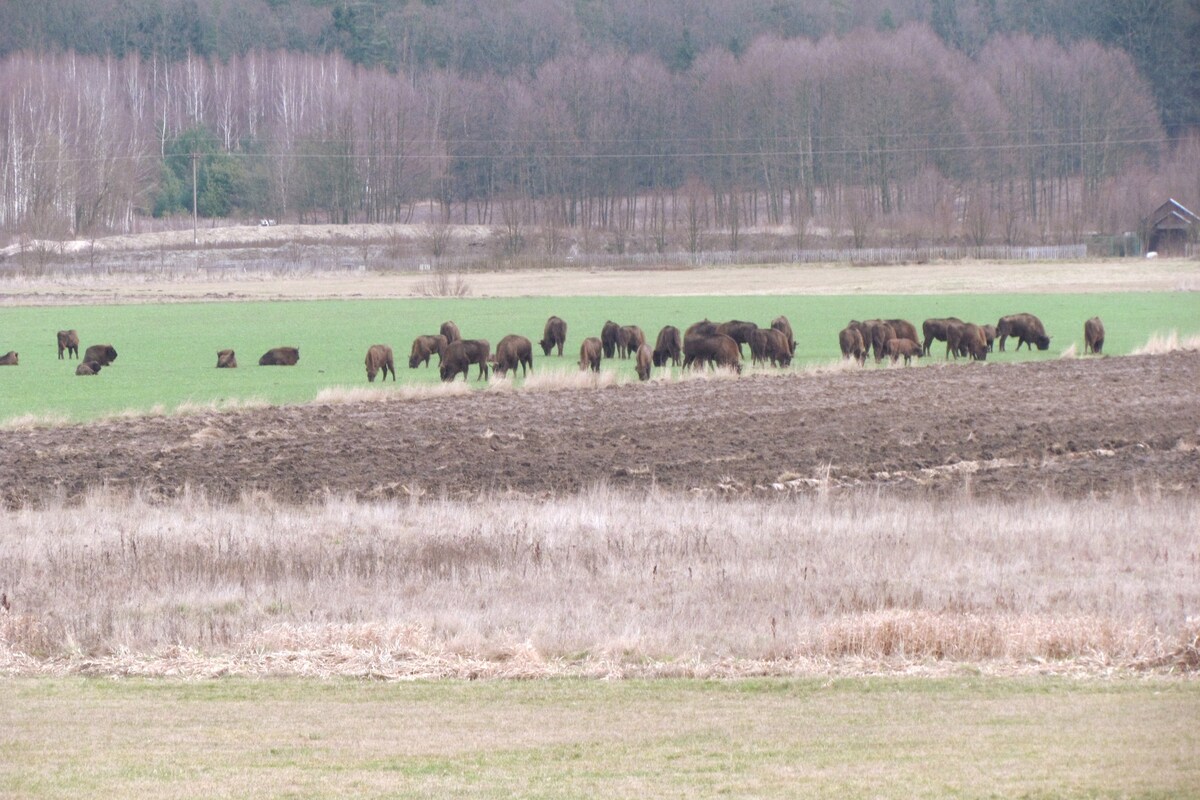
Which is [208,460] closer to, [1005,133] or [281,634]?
[281,634]

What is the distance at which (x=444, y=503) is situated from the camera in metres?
19.7

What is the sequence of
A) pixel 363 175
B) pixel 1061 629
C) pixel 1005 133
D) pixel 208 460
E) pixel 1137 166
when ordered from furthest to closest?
pixel 363 175
pixel 1005 133
pixel 1137 166
pixel 208 460
pixel 1061 629

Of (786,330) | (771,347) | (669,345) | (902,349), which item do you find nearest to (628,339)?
(669,345)

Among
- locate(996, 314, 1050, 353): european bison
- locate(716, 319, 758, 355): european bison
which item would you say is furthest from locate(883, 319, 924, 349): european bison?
locate(716, 319, 758, 355): european bison

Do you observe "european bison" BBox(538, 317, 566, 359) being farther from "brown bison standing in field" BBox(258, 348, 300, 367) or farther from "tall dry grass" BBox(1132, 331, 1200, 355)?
"tall dry grass" BBox(1132, 331, 1200, 355)

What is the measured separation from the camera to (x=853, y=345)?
39.9 meters

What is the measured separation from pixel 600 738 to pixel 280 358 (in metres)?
34.3

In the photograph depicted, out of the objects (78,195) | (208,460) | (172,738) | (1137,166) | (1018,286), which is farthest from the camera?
(78,195)

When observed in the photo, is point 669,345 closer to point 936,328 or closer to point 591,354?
point 591,354

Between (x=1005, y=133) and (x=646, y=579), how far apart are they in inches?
4836

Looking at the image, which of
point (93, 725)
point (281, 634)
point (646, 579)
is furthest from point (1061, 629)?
point (93, 725)

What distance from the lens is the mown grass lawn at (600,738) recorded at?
7.75 meters

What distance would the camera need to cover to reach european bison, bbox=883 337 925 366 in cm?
4028

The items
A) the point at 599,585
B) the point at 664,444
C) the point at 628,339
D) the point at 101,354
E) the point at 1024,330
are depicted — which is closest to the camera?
the point at 599,585
